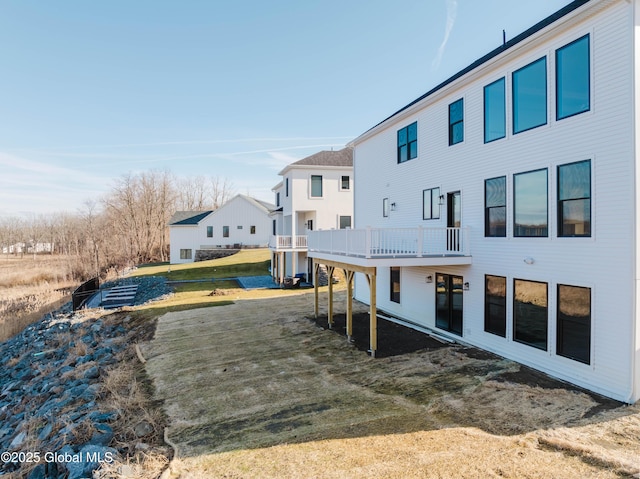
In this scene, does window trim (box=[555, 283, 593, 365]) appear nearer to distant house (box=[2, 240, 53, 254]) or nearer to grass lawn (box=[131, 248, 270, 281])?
grass lawn (box=[131, 248, 270, 281])

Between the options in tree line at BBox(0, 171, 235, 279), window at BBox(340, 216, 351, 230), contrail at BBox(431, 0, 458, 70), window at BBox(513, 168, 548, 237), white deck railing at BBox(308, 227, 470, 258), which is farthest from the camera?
tree line at BBox(0, 171, 235, 279)

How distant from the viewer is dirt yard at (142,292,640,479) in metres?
4.96

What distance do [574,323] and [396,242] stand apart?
6277mm

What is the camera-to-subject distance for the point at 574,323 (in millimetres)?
7648

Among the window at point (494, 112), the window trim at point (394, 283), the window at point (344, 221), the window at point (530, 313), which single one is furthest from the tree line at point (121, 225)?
the window at point (530, 313)

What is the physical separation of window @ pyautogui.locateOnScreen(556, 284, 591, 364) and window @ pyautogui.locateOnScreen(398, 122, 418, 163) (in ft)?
23.9

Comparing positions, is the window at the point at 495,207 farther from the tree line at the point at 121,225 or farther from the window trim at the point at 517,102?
the tree line at the point at 121,225

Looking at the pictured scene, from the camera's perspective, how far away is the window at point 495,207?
9541 millimetres

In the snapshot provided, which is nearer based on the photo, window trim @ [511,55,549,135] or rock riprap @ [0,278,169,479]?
rock riprap @ [0,278,169,479]

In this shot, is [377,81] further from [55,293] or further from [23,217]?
[23,217]

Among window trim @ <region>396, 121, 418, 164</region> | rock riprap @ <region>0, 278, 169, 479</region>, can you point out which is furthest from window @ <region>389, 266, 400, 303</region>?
rock riprap @ <region>0, 278, 169, 479</region>

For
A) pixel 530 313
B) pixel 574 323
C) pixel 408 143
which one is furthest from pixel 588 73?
pixel 408 143

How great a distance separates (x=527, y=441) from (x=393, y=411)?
7.20 ft

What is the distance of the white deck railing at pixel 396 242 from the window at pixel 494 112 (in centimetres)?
278
